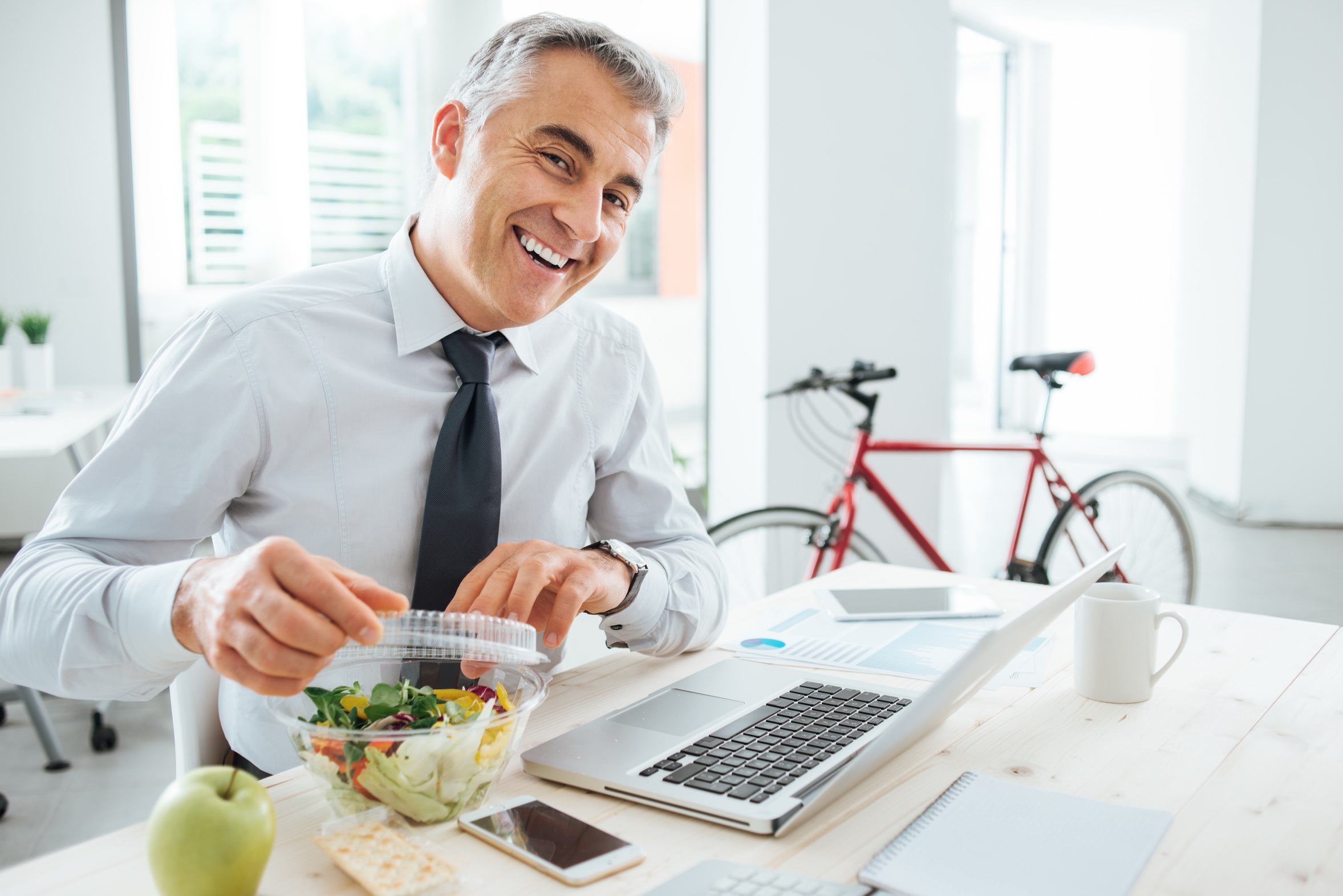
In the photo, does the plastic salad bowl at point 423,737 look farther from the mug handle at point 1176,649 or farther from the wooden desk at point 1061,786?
the mug handle at point 1176,649

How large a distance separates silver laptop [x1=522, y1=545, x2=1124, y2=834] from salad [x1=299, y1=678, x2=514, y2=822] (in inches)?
4.3

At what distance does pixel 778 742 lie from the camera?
0.92m

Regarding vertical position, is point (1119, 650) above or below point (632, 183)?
below

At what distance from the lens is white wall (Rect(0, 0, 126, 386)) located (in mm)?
3773

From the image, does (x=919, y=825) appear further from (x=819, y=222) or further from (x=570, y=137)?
(x=819, y=222)

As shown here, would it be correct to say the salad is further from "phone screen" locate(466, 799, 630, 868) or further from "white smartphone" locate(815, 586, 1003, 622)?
"white smartphone" locate(815, 586, 1003, 622)

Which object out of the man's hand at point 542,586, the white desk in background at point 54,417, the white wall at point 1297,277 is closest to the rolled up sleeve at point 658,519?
the man's hand at point 542,586

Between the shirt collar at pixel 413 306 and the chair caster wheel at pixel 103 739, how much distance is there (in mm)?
2017

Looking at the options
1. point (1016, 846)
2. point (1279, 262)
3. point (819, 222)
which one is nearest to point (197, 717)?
point (1016, 846)

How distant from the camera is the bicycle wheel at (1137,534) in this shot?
3.17m

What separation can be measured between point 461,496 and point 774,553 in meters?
2.47

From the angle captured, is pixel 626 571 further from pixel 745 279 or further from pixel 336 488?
pixel 745 279

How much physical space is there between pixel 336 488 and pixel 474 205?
1.20ft

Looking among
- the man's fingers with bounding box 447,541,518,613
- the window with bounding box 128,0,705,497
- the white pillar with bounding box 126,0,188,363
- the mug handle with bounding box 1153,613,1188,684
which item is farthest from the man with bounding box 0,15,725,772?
the white pillar with bounding box 126,0,188,363
